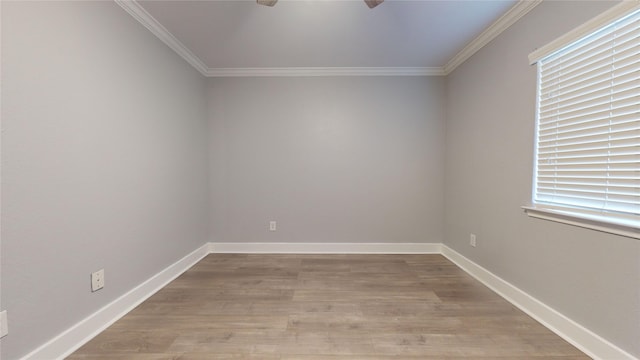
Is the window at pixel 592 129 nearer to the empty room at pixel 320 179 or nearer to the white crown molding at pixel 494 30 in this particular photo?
the empty room at pixel 320 179

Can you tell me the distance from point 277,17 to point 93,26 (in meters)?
1.26

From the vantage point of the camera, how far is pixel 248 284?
2.46 m

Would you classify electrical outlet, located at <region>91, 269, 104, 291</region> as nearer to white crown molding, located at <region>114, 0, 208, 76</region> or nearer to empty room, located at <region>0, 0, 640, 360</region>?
empty room, located at <region>0, 0, 640, 360</region>

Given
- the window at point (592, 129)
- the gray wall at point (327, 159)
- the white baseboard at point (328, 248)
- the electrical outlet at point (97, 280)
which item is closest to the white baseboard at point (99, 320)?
the electrical outlet at point (97, 280)

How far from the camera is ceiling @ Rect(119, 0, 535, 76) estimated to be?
6.63 feet

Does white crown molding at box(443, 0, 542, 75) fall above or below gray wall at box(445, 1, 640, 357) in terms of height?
above

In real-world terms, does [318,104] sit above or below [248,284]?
above

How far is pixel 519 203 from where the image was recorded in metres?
2.07

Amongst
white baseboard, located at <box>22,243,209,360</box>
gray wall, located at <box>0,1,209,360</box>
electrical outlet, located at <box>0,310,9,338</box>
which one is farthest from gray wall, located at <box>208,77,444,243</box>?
electrical outlet, located at <box>0,310,9,338</box>

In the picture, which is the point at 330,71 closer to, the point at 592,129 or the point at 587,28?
the point at 587,28

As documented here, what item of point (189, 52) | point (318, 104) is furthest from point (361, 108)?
point (189, 52)

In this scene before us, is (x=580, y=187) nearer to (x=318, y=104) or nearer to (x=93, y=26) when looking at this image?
(x=318, y=104)

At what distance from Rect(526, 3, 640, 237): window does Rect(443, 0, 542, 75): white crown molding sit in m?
0.42

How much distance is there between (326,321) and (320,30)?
241cm
